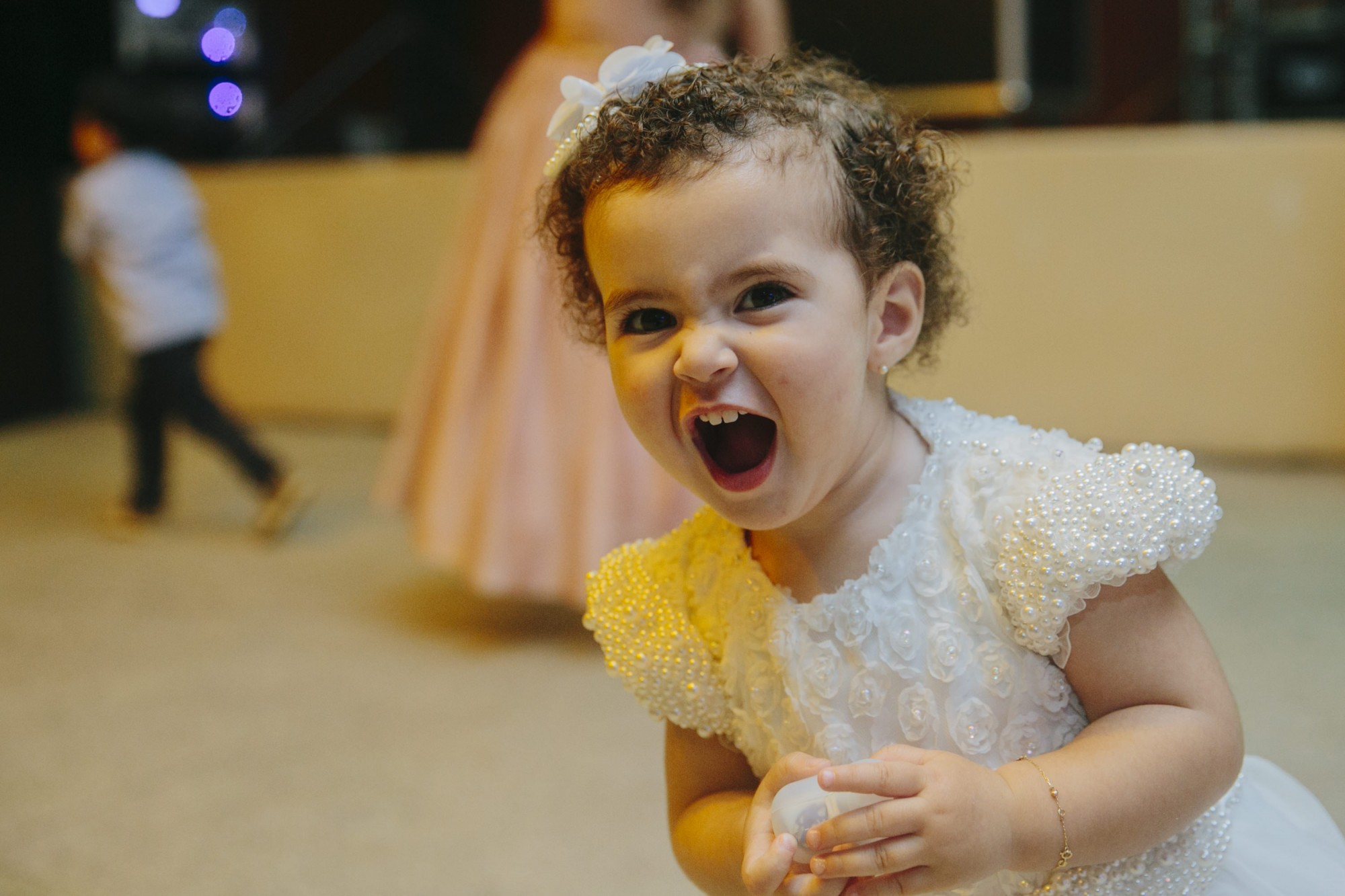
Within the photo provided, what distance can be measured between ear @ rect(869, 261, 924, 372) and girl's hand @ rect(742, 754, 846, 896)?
0.25m

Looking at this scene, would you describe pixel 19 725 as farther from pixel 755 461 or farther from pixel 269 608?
pixel 755 461

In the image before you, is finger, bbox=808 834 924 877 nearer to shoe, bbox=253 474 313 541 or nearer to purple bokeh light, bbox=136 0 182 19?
shoe, bbox=253 474 313 541

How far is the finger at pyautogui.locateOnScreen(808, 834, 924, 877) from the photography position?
0.62 m

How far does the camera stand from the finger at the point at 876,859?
2.02 ft

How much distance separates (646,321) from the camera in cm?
70

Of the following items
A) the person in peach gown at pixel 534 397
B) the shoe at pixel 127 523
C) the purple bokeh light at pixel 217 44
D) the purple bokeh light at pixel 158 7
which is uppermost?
the purple bokeh light at pixel 158 7

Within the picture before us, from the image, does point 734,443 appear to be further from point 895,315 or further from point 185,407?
point 185,407

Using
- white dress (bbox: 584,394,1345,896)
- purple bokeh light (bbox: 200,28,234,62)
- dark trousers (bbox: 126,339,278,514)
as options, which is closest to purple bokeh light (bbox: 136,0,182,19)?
purple bokeh light (bbox: 200,28,234,62)

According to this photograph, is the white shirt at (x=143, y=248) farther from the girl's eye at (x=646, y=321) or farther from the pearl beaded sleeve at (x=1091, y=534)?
the pearl beaded sleeve at (x=1091, y=534)

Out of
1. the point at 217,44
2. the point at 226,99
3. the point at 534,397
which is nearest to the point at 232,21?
the point at 217,44

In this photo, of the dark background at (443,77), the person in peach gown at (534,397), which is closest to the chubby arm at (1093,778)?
the person in peach gown at (534,397)

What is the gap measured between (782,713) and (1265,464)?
263cm

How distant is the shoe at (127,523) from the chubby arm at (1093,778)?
8.92 feet

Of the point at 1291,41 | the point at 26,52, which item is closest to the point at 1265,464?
the point at 1291,41
